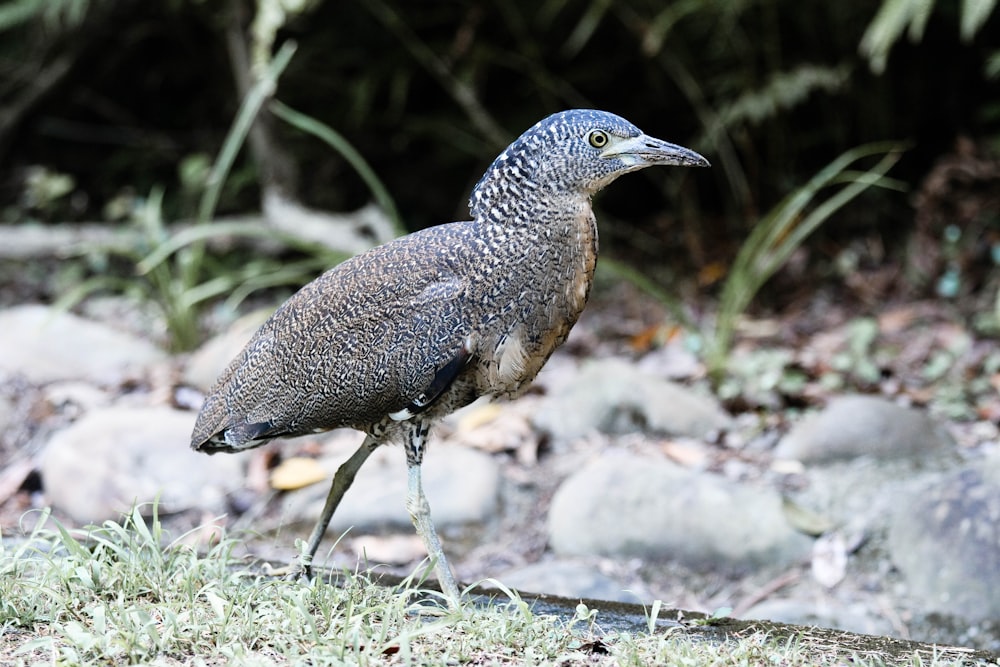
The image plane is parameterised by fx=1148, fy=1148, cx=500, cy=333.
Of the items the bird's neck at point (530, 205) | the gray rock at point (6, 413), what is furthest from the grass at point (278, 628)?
the gray rock at point (6, 413)

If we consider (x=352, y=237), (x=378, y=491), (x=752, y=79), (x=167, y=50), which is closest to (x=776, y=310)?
(x=752, y=79)

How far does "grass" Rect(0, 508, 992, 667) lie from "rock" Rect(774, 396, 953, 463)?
7.42ft

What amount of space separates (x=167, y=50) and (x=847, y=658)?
9.24m

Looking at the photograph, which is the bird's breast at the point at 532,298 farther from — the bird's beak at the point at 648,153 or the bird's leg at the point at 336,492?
the bird's leg at the point at 336,492

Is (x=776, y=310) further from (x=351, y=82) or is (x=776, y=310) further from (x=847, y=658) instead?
(x=847, y=658)

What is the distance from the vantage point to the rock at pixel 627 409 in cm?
639

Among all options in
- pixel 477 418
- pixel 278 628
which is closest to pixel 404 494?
pixel 477 418

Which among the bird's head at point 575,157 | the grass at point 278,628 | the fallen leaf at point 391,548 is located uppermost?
the bird's head at point 575,157

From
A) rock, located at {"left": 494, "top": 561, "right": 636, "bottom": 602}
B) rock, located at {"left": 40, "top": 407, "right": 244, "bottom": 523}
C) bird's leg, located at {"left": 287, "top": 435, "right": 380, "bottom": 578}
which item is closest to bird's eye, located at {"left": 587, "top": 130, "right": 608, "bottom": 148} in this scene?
bird's leg, located at {"left": 287, "top": 435, "right": 380, "bottom": 578}

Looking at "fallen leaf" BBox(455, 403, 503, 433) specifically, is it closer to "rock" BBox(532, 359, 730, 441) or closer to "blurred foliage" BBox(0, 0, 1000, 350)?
"rock" BBox(532, 359, 730, 441)

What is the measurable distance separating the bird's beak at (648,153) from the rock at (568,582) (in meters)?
2.09

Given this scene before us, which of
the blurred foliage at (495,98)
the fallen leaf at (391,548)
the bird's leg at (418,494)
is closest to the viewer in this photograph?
the bird's leg at (418,494)

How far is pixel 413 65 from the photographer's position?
986 centimetres

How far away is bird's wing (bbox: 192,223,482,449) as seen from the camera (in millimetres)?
3805
